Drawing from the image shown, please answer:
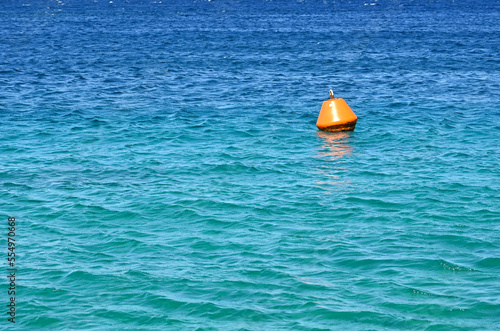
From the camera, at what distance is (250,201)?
1502 cm

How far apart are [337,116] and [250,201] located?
6952mm

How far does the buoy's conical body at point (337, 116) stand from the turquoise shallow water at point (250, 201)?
0.39 m

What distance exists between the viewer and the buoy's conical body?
2080cm

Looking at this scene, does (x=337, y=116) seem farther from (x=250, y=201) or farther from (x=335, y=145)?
(x=250, y=201)

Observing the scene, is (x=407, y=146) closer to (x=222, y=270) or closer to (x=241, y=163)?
(x=241, y=163)

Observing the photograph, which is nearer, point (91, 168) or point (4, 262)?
point (4, 262)

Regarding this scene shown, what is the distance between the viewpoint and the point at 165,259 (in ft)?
39.0

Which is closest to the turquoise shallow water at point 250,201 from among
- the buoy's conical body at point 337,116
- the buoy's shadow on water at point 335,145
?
the buoy's shadow on water at point 335,145

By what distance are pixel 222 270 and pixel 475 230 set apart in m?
5.41

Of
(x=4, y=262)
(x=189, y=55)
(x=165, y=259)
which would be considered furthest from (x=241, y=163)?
(x=189, y=55)

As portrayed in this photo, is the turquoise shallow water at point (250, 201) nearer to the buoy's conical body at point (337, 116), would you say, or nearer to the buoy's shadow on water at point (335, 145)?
the buoy's shadow on water at point (335, 145)

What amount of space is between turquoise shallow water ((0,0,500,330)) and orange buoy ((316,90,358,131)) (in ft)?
1.29

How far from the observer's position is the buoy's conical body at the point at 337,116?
2080 centimetres

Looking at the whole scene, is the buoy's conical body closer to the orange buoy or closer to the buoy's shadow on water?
the orange buoy
